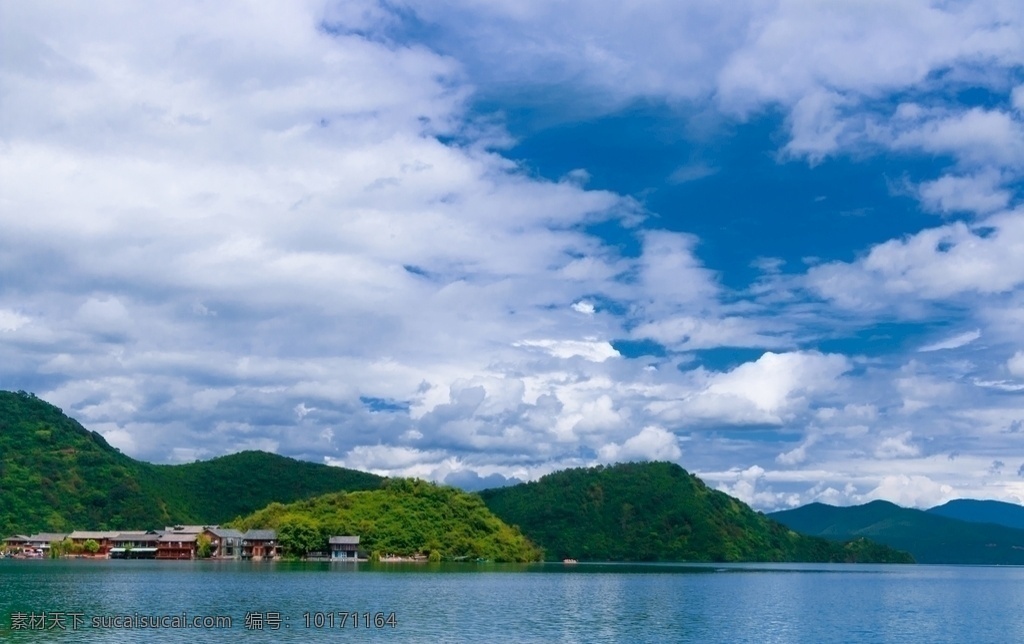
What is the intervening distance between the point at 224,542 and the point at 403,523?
85.5ft

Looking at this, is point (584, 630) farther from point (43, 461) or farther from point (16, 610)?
point (43, 461)

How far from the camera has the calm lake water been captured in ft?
145

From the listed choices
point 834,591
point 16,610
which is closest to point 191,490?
point 834,591

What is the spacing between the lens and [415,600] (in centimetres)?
6294

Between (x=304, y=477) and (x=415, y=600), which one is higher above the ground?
(x=304, y=477)

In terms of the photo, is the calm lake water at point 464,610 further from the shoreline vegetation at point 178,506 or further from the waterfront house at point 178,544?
the shoreline vegetation at point 178,506

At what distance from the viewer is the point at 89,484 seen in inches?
6078

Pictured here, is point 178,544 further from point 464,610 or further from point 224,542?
point 464,610

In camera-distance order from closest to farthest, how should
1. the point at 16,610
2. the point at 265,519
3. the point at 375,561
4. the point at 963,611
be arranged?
the point at 16,610
the point at 963,611
the point at 375,561
the point at 265,519

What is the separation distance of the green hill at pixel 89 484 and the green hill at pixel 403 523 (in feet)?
72.1

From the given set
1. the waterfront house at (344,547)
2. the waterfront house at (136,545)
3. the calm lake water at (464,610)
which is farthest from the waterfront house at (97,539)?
the calm lake water at (464,610)

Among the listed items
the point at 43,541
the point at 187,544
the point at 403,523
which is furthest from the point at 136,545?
the point at 403,523

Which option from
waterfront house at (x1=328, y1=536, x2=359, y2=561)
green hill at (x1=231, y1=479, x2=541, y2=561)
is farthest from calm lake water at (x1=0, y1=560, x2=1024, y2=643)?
green hill at (x1=231, y1=479, x2=541, y2=561)

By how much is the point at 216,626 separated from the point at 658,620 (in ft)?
83.3
